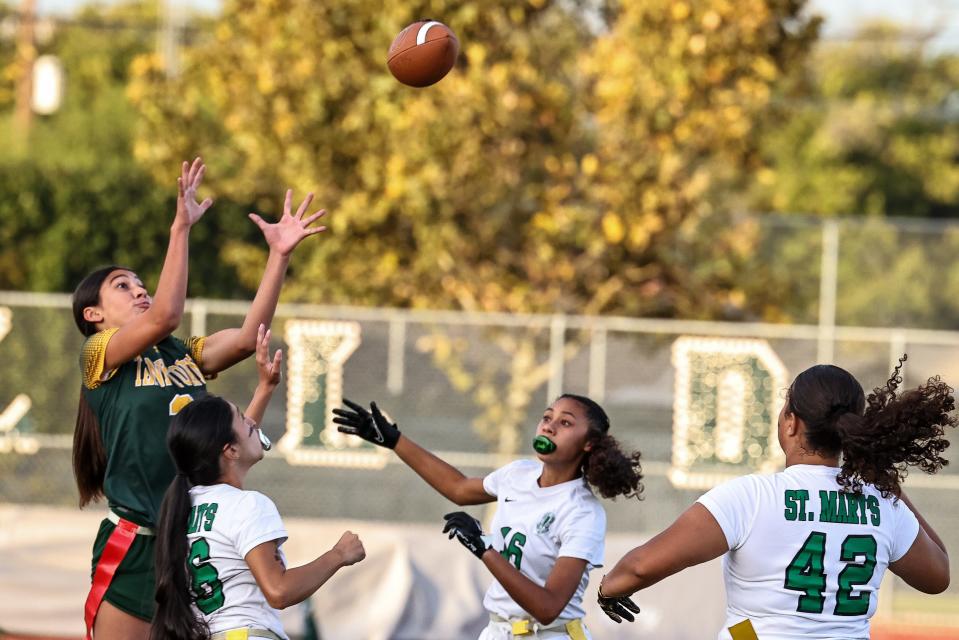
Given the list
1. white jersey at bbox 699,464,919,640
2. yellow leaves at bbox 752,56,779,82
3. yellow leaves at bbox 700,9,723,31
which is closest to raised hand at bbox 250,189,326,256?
white jersey at bbox 699,464,919,640

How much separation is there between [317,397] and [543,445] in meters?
5.96

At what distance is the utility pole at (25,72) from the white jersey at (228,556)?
836 inches

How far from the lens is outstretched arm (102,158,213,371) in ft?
14.0

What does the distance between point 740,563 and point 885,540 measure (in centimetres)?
42

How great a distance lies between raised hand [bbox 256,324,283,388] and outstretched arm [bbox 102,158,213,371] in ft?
1.00

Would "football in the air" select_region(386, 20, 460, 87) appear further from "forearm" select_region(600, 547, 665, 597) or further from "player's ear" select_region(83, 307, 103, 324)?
"forearm" select_region(600, 547, 665, 597)

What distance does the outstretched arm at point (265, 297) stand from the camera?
4699mm

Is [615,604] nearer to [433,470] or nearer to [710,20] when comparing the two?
[433,470]

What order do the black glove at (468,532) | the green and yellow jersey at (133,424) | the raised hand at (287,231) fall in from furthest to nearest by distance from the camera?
the raised hand at (287,231)
the green and yellow jersey at (133,424)
the black glove at (468,532)

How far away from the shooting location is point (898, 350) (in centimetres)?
1119

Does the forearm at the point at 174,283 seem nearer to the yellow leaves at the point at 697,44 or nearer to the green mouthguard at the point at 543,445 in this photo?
the green mouthguard at the point at 543,445

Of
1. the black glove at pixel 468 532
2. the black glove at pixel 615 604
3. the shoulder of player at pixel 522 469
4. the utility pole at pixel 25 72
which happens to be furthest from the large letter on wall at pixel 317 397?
the utility pole at pixel 25 72

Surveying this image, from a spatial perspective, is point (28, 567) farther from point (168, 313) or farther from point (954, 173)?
point (954, 173)

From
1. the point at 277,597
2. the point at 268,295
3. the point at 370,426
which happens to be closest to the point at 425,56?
the point at 268,295
